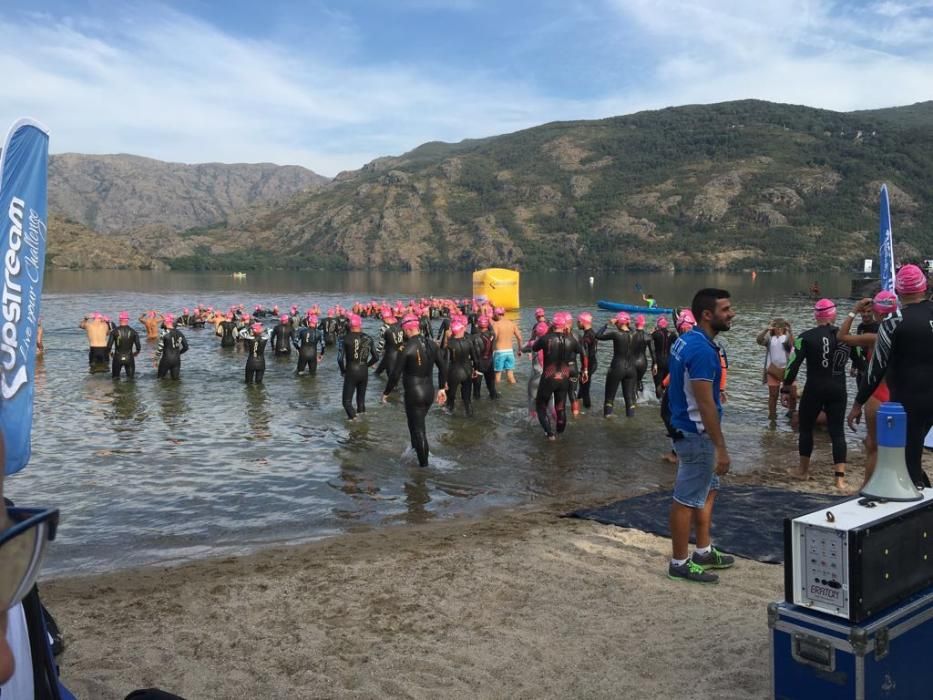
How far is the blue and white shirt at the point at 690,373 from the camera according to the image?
5.40 m

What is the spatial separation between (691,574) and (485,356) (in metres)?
10.1

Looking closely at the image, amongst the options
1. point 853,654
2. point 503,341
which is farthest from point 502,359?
point 853,654

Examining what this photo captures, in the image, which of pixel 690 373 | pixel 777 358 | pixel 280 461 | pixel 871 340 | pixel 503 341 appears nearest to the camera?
pixel 690 373

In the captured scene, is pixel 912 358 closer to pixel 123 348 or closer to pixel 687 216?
pixel 123 348

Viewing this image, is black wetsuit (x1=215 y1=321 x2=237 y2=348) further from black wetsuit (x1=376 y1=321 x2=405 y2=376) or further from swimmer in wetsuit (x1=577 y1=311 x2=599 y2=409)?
swimmer in wetsuit (x1=577 y1=311 x2=599 y2=409)

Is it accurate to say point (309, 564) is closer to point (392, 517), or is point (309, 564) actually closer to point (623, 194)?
point (392, 517)

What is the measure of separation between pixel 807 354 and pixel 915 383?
10.8ft

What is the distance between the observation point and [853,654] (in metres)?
3.18

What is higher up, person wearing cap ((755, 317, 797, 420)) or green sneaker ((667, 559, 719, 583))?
person wearing cap ((755, 317, 797, 420))

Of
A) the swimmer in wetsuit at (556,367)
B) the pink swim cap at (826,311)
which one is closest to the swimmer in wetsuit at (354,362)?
the swimmer in wetsuit at (556,367)

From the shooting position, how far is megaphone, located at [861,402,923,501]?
3553 millimetres

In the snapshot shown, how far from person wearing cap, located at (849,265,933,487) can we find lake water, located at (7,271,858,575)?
13.0 feet

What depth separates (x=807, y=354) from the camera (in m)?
8.95

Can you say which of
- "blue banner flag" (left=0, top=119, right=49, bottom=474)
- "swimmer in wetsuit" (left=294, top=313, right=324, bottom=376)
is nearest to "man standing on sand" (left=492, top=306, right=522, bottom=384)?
"swimmer in wetsuit" (left=294, top=313, right=324, bottom=376)
